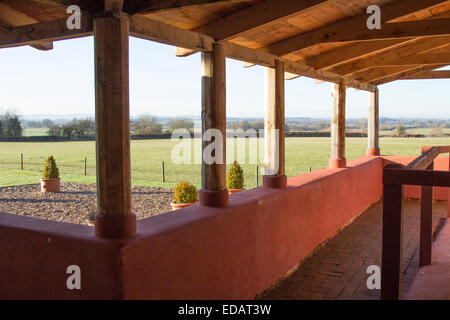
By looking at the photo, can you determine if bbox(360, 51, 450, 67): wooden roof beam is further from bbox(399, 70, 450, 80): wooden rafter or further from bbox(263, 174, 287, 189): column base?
bbox(263, 174, 287, 189): column base

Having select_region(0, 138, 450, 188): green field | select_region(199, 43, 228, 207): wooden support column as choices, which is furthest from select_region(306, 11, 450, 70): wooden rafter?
select_region(0, 138, 450, 188): green field

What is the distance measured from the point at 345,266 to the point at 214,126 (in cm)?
305

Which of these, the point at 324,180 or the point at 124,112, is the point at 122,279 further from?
the point at 324,180

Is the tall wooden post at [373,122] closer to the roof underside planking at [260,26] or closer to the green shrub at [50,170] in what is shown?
the roof underside planking at [260,26]

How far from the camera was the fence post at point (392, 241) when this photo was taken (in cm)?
247

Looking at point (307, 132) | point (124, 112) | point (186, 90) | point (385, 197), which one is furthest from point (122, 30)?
point (186, 90)

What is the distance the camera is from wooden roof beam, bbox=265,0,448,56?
4.71 meters

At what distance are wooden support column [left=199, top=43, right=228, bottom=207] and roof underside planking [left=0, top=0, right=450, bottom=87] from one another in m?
0.19

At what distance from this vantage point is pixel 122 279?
8.57 feet

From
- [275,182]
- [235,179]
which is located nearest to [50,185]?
[235,179]

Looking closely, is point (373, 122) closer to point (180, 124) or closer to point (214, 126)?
point (214, 126)

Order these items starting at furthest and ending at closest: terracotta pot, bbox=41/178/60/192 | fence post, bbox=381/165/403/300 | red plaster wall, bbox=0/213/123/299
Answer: terracotta pot, bbox=41/178/60/192, red plaster wall, bbox=0/213/123/299, fence post, bbox=381/165/403/300

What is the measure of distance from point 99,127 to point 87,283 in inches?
42.6

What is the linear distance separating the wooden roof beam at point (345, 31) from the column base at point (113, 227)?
3354mm
